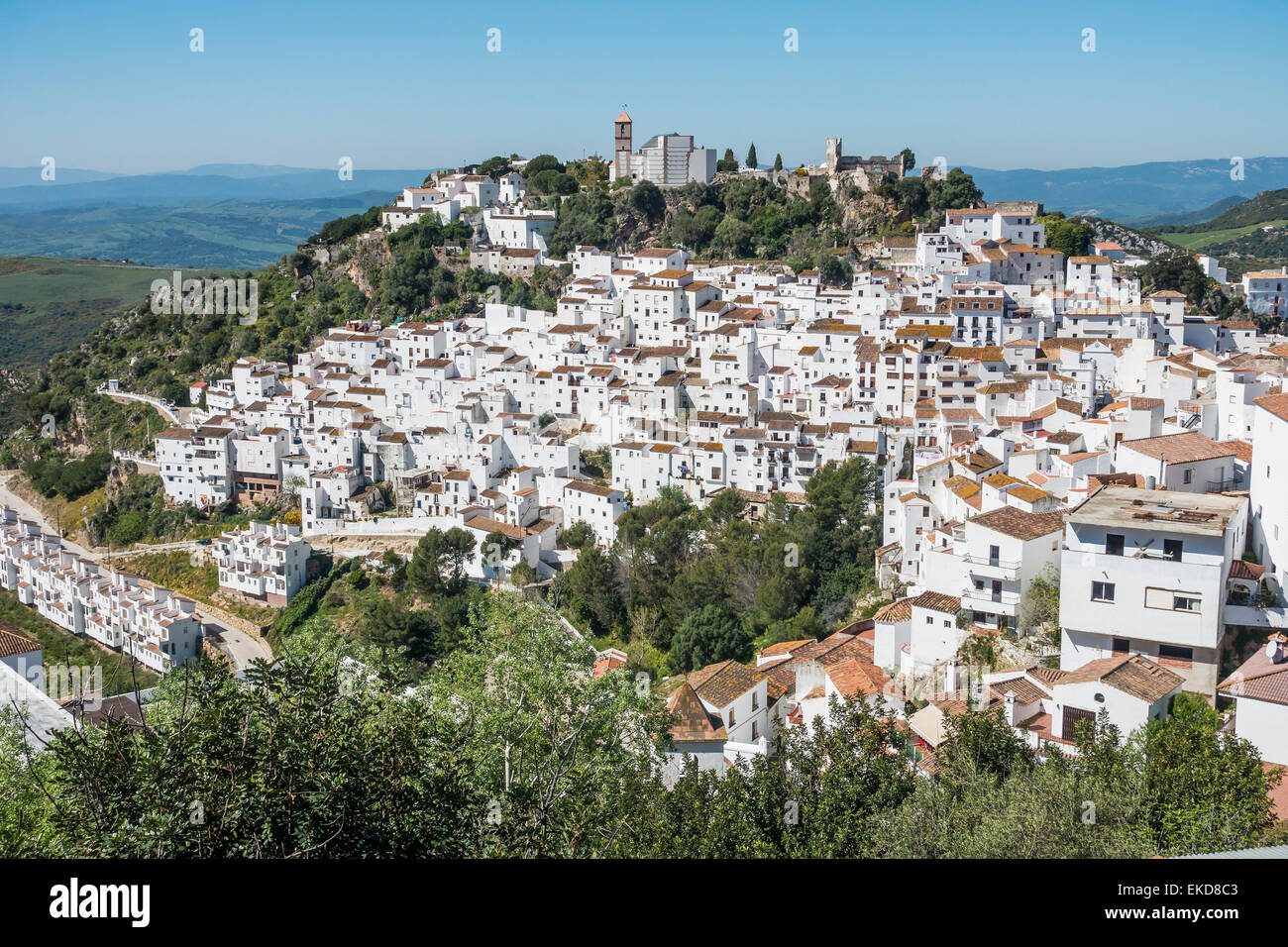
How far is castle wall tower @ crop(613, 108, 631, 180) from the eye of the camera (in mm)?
39344

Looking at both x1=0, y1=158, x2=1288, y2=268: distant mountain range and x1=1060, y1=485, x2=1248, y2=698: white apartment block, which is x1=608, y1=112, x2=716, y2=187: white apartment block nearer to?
x1=0, y1=158, x2=1288, y2=268: distant mountain range

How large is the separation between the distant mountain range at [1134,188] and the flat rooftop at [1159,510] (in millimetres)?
39739

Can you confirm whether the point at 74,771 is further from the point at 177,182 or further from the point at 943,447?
the point at 177,182

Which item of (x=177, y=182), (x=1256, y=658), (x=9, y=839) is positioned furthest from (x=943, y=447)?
(x=177, y=182)

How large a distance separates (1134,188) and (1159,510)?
55.8 meters

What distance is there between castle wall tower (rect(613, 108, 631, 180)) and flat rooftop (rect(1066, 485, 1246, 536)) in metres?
30.8

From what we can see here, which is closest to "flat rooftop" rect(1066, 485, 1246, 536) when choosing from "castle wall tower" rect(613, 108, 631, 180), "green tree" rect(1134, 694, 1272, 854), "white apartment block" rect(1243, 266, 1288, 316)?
"green tree" rect(1134, 694, 1272, 854)

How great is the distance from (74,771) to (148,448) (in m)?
29.0

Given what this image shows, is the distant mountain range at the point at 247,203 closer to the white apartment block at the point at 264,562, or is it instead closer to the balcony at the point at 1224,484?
the white apartment block at the point at 264,562

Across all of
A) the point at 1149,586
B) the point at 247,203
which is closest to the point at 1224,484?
the point at 1149,586

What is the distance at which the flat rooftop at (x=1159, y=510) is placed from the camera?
9523 mm

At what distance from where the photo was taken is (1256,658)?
29.0ft

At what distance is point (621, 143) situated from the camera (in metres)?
39.7

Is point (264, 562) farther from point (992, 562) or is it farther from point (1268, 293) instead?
point (1268, 293)
